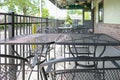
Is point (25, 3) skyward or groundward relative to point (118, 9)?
skyward

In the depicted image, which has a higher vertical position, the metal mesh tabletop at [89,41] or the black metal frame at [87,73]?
the metal mesh tabletop at [89,41]

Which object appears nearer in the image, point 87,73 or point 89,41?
point 87,73

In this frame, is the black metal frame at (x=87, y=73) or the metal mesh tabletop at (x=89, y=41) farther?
the metal mesh tabletop at (x=89, y=41)

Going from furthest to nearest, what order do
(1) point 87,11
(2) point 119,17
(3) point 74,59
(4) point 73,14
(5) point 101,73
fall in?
(4) point 73,14
(1) point 87,11
(2) point 119,17
(5) point 101,73
(3) point 74,59

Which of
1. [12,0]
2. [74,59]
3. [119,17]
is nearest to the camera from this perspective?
[74,59]

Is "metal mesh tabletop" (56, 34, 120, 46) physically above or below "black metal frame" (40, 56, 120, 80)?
above

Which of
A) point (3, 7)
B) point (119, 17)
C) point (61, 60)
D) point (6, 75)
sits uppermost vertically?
point (3, 7)

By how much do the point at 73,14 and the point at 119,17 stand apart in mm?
30243

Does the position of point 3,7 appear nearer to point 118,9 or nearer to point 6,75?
point 118,9

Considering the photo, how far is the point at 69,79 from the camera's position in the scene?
1.47 meters

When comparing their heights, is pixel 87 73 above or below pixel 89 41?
below

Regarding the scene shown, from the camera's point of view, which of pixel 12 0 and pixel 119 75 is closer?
pixel 119 75

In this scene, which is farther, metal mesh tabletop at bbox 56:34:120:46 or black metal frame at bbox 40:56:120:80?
metal mesh tabletop at bbox 56:34:120:46

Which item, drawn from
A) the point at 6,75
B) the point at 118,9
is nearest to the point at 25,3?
the point at 118,9
